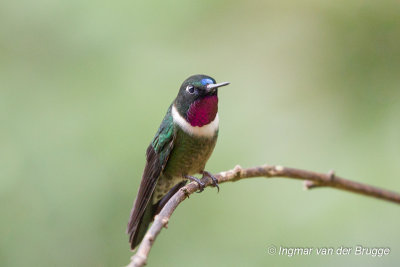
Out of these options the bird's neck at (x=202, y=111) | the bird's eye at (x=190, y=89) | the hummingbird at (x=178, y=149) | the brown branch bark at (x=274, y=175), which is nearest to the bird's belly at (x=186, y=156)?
the hummingbird at (x=178, y=149)

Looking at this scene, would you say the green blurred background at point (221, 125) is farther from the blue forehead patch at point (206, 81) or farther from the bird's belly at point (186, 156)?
the blue forehead patch at point (206, 81)

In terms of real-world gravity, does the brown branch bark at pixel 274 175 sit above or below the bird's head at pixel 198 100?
below

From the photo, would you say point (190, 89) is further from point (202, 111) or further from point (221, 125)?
point (221, 125)

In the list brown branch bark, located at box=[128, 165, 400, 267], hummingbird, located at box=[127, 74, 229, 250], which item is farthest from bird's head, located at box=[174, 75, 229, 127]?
brown branch bark, located at box=[128, 165, 400, 267]

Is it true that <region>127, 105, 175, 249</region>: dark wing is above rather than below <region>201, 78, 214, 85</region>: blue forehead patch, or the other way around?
below

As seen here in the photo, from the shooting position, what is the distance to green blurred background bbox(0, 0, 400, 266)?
345cm

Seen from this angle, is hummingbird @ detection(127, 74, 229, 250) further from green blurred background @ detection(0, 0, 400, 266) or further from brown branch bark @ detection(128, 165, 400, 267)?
brown branch bark @ detection(128, 165, 400, 267)

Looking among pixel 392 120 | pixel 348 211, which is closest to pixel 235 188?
pixel 348 211

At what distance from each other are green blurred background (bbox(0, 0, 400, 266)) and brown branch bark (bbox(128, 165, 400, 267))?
44.3 inches

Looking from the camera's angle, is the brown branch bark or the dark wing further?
the dark wing

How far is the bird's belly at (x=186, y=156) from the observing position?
319 centimetres

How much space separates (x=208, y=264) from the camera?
3477mm

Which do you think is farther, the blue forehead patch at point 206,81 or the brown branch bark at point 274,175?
the blue forehead patch at point 206,81

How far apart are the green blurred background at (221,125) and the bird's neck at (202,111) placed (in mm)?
660
